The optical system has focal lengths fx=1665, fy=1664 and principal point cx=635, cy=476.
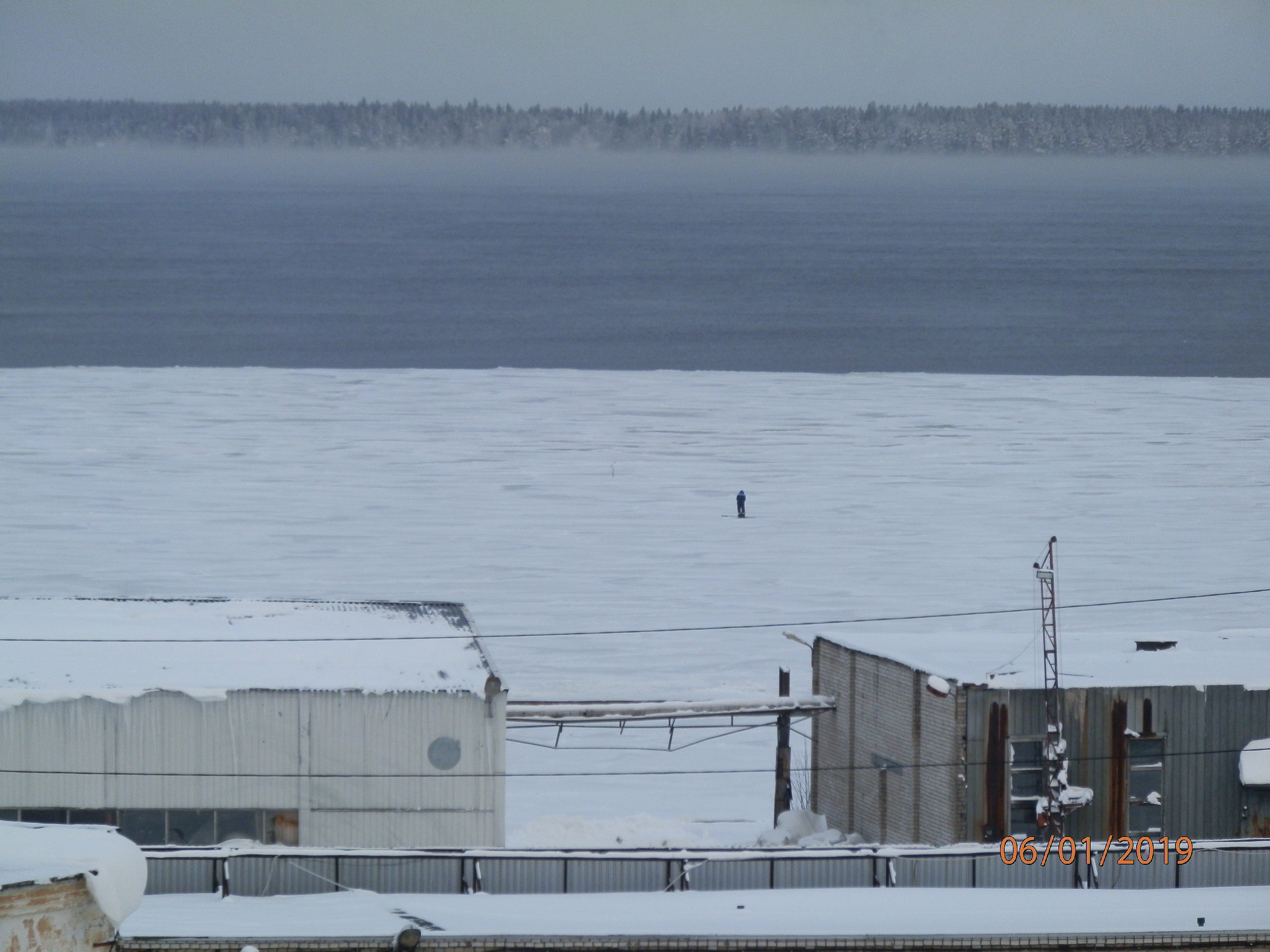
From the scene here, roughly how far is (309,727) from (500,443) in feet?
98.3

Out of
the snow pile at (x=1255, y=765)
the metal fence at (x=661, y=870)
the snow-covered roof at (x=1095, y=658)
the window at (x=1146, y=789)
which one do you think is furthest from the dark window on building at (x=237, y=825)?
the snow pile at (x=1255, y=765)

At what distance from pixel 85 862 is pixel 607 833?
30.0ft

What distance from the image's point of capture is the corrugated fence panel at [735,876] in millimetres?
10570

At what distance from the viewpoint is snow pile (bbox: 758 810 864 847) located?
49.0 ft

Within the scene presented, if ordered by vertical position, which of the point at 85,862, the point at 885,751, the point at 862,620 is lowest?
the point at 885,751

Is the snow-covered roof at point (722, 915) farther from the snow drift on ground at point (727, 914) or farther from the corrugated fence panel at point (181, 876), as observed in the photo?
the corrugated fence panel at point (181, 876)

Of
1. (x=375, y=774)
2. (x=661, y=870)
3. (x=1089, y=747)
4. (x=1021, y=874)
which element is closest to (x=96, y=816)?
(x=375, y=774)

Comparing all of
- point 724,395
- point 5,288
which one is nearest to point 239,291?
point 5,288

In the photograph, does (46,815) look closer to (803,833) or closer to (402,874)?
(402,874)

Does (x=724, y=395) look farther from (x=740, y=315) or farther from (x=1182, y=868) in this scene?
(x=740, y=315)

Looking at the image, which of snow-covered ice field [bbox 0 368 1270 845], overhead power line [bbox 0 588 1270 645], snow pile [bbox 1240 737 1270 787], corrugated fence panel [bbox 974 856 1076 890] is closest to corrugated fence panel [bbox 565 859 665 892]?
corrugated fence panel [bbox 974 856 1076 890]

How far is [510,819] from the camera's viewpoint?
17.4 m

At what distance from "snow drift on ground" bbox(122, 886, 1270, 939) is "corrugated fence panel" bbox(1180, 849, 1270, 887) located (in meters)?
0.38

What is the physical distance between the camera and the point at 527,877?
34.2 ft
